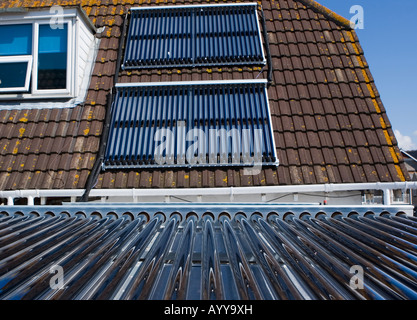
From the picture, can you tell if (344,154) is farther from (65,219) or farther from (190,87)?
(65,219)

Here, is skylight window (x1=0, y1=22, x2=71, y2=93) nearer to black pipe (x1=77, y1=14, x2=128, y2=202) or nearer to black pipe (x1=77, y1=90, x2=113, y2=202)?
black pipe (x1=77, y1=14, x2=128, y2=202)

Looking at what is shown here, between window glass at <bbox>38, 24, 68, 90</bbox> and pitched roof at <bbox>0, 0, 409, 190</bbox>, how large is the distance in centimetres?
50

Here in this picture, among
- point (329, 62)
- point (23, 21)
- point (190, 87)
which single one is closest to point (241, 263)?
point (190, 87)

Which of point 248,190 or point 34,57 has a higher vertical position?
point 34,57

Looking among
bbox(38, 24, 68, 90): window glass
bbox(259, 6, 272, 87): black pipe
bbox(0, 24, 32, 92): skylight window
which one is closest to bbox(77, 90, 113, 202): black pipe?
bbox(38, 24, 68, 90): window glass

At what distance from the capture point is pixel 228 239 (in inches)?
80.9

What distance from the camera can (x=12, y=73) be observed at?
17.4 ft

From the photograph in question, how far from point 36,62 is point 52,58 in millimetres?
262

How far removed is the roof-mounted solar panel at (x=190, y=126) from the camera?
172 inches

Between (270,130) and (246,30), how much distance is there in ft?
7.80

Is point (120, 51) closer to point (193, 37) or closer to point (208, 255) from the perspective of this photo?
point (193, 37)

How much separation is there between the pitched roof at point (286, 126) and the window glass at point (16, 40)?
109 centimetres

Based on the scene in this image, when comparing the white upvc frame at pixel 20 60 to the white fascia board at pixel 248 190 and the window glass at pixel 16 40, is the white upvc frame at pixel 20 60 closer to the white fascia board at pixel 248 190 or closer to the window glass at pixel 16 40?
the window glass at pixel 16 40

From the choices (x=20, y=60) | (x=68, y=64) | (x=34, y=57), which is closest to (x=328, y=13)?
(x=68, y=64)
